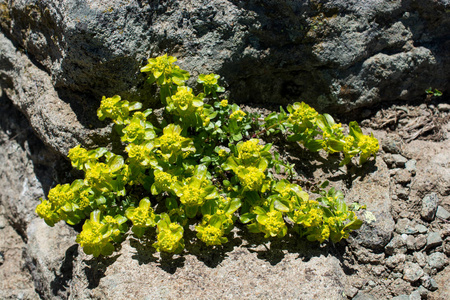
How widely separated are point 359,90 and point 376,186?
0.97 m

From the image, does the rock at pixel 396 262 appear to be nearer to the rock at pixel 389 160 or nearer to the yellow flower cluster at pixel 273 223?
the rock at pixel 389 160

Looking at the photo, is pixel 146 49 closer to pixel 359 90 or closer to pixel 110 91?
pixel 110 91

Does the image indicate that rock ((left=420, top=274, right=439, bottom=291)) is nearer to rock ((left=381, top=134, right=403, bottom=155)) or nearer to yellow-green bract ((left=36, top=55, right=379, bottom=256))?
yellow-green bract ((left=36, top=55, right=379, bottom=256))

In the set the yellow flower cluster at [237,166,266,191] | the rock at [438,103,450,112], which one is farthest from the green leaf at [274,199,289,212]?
the rock at [438,103,450,112]

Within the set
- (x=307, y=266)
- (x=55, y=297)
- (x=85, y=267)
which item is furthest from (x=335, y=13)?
(x=55, y=297)

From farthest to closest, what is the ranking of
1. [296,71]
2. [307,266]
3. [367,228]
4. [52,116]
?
[296,71], [52,116], [367,228], [307,266]

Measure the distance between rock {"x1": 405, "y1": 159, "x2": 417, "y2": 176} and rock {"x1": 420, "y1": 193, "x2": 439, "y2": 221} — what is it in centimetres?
26

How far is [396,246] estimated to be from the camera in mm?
3328

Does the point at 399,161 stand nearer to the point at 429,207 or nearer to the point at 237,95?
the point at 429,207

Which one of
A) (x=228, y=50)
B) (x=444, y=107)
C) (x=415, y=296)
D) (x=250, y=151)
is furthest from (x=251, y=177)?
(x=444, y=107)

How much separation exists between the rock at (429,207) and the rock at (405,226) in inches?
4.9

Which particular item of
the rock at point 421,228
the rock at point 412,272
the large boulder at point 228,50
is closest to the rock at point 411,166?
the rock at point 421,228

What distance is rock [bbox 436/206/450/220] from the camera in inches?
137

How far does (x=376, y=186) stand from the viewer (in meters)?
3.55
